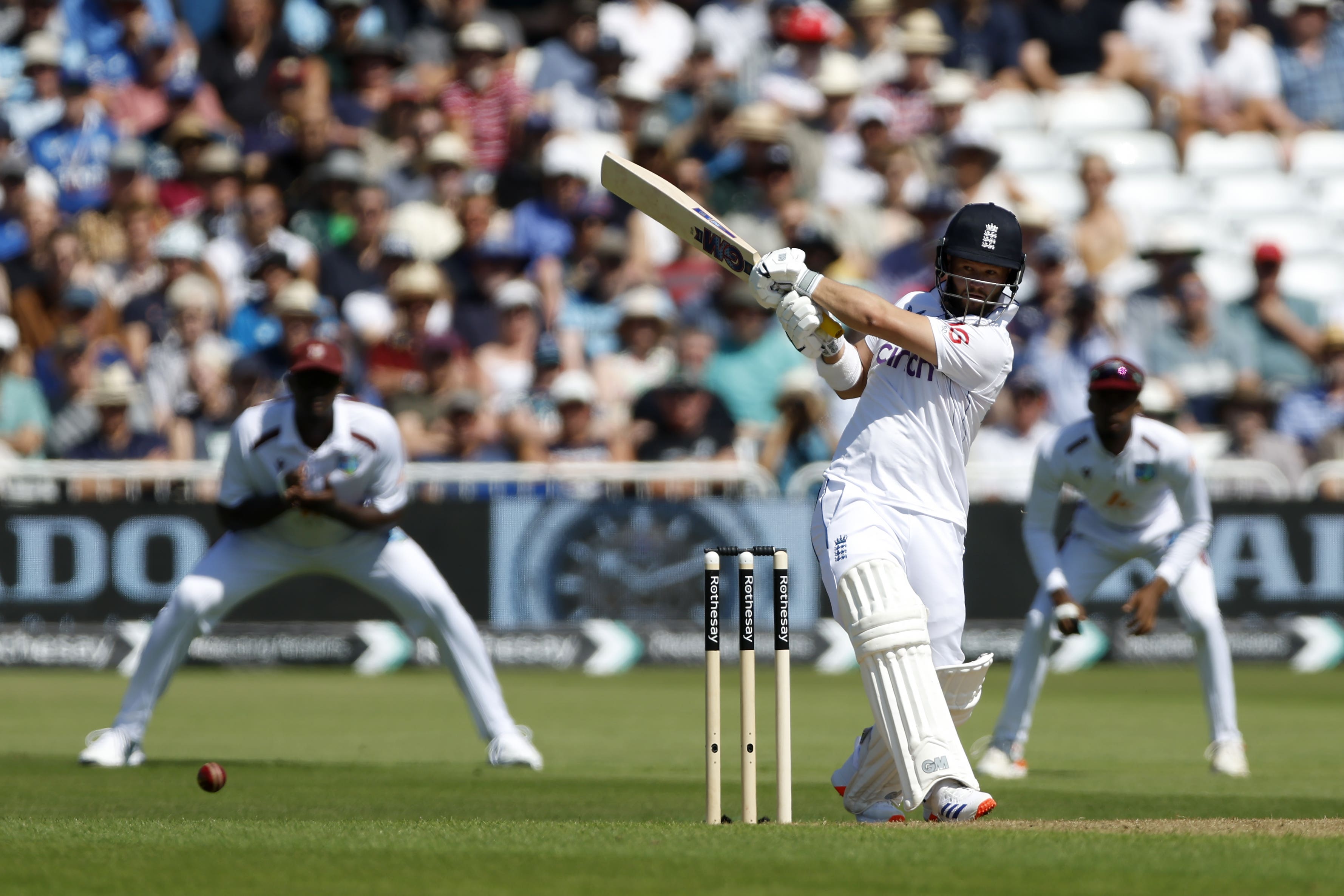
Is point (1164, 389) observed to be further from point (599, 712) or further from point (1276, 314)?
point (599, 712)

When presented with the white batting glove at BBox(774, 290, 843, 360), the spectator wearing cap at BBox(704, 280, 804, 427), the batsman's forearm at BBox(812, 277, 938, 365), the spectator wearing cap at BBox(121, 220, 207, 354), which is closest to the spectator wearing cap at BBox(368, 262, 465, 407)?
the spectator wearing cap at BBox(121, 220, 207, 354)

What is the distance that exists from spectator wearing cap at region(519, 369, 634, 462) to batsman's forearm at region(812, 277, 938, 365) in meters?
7.77

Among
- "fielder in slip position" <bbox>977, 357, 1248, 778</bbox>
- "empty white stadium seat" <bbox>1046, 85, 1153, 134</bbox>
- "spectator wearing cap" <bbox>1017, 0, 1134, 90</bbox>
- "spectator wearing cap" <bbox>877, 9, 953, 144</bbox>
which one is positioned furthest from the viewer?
"spectator wearing cap" <bbox>1017, 0, 1134, 90</bbox>

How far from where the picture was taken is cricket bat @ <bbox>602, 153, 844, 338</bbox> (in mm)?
6527

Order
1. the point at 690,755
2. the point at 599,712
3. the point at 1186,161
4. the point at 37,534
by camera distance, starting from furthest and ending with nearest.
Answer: the point at 1186,161 < the point at 37,534 < the point at 599,712 < the point at 690,755

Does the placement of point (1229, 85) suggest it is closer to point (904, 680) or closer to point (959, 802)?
point (904, 680)

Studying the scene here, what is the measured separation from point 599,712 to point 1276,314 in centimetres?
742

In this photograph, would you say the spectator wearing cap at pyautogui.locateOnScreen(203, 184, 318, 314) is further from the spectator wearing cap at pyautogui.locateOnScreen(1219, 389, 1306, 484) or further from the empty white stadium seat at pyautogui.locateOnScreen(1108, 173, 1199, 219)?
the empty white stadium seat at pyautogui.locateOnScreen(1108, 173, 1199, 219)

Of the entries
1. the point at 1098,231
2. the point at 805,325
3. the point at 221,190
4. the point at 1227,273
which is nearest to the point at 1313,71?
the point at 1227,273

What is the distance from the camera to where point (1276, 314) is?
50.5ft

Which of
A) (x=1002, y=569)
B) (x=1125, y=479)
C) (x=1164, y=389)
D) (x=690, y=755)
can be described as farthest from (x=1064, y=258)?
(x=690, y=755)

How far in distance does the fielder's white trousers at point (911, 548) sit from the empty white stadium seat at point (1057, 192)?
11581 mm

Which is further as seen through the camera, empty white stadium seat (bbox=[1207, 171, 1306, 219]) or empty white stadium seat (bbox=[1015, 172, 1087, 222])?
empty white stadium seat (bbox=[1207, 171, 1306, 219])

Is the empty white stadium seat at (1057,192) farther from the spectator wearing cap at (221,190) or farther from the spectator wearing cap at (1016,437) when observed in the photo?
the spectator wearing cap at (221,190)
